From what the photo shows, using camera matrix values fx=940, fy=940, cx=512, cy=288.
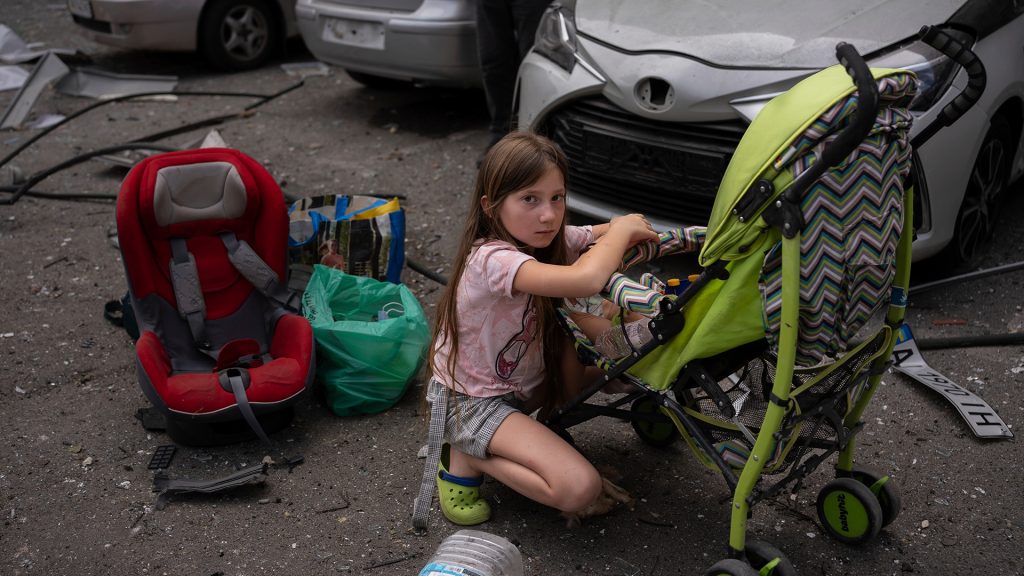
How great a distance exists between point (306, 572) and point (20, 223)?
353 centimetres

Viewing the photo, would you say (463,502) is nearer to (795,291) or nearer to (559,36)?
(795,291)

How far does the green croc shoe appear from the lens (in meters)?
2.96

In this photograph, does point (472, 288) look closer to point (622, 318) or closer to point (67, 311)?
point (622, 318)

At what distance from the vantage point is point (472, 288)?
276 centimetres

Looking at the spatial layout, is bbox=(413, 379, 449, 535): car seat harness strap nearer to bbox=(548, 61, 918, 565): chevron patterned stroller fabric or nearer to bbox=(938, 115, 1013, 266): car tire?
bbox=(548, 61, 918, 565): chevron patterned stroller fabric

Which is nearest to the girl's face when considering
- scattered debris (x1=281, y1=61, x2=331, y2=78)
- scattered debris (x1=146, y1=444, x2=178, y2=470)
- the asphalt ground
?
the asphalt ground

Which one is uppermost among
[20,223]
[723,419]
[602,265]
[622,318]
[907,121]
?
[907,121]

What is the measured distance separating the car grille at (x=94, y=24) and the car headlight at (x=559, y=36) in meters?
4.66

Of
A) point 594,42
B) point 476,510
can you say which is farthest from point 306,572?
point 594,42

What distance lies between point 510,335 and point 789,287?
943 mm

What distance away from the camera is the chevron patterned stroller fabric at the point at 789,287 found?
2.18 m

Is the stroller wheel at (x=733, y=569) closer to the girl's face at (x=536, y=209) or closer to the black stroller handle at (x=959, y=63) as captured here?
the girl's face at (x=536, y=209)

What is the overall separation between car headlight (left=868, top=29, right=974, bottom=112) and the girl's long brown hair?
1744 mm

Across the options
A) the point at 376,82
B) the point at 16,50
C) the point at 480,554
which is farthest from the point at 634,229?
the point at 16,50
